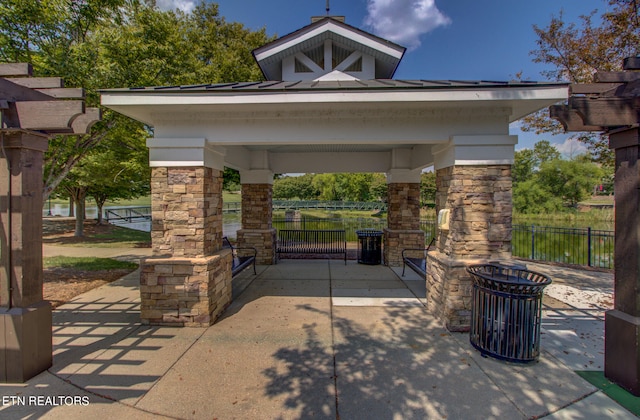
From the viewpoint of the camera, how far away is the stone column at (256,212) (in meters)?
8.62

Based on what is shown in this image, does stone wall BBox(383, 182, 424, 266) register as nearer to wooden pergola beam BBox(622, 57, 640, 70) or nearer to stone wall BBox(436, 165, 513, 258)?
stone wall BBox(436, 165, 513, 258)

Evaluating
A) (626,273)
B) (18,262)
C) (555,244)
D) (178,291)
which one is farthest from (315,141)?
(555,244)

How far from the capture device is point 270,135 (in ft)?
15.1

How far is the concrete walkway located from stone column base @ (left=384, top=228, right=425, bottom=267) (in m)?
3.13

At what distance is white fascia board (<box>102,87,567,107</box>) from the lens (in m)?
3.89

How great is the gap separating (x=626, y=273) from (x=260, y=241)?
746 cm

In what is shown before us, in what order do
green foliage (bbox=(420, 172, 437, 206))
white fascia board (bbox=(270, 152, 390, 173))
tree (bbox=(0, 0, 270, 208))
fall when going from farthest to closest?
green foliage (bbox=(420, 172, 437, 206)), white fascia board (bbox=(270, 152, 390, 173)), tree (bbox=(0, 0, 270, 208))

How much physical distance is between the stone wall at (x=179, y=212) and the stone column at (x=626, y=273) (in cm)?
512

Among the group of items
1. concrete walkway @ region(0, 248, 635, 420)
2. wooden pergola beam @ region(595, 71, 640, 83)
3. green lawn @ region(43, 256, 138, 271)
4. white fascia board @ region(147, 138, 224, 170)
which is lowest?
concrete walkway @ region(0, 248, 635, 420)

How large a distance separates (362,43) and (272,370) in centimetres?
670

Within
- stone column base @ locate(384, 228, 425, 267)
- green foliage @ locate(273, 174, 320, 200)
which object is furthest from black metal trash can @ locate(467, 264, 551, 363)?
green foliage @ locate(273, 174, 320, 200)

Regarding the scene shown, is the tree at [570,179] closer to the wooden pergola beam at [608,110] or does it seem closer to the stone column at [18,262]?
the wooden pergola beam at [608,110]

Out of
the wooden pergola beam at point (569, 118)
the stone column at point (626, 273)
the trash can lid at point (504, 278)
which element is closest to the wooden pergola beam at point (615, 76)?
the wooden pergola beam at point (569, 118)

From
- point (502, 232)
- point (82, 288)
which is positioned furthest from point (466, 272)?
point (82, 288)
